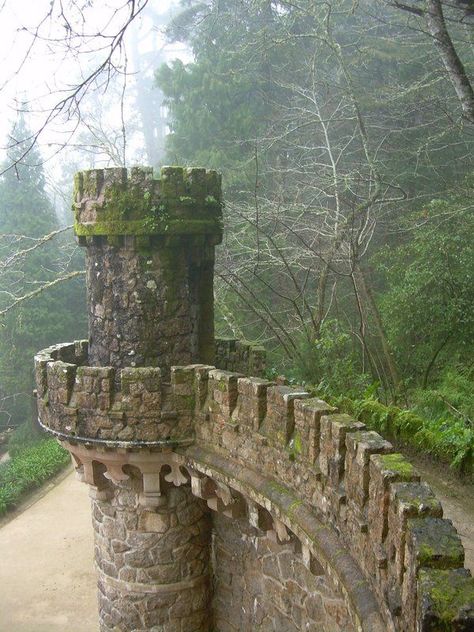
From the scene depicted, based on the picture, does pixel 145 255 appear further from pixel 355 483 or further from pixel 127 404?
pixel 355 483

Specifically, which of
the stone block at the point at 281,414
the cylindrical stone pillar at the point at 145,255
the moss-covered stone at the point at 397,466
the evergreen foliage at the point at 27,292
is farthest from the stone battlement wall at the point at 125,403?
the evergreen foliage at the point at 27,292

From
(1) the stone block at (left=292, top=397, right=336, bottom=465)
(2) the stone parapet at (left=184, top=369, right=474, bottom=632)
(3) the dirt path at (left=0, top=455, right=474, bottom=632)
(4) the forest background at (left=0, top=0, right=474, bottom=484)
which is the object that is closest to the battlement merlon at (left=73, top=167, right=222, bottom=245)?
(4) the forest background at (left=0, top=0, right=474, bottom=484)

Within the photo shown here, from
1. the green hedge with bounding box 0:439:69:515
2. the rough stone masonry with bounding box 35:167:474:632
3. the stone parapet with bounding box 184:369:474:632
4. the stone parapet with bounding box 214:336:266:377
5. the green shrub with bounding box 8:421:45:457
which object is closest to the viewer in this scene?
the stone parapet with bounding box 184:369:474:632

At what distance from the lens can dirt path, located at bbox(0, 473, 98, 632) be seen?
34.7 feet

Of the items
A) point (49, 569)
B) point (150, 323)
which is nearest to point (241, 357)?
point (150, 323)

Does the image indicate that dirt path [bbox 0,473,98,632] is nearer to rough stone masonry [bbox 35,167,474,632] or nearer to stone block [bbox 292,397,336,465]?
rough stone masonry [bbox 35,167,474,632]

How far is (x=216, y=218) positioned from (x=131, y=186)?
93 centimetres

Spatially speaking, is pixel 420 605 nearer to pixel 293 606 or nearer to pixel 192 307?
pixel 293 606

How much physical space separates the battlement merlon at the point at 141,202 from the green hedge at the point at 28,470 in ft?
38.2

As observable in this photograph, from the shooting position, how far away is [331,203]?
17.0 metres

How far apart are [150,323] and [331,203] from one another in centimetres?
1177

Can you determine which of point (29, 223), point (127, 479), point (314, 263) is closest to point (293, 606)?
point (127, 479)

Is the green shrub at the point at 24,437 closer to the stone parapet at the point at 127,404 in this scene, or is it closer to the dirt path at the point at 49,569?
the dirt path at the point at 49,569

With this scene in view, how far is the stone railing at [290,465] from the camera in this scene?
2846 millimetres
